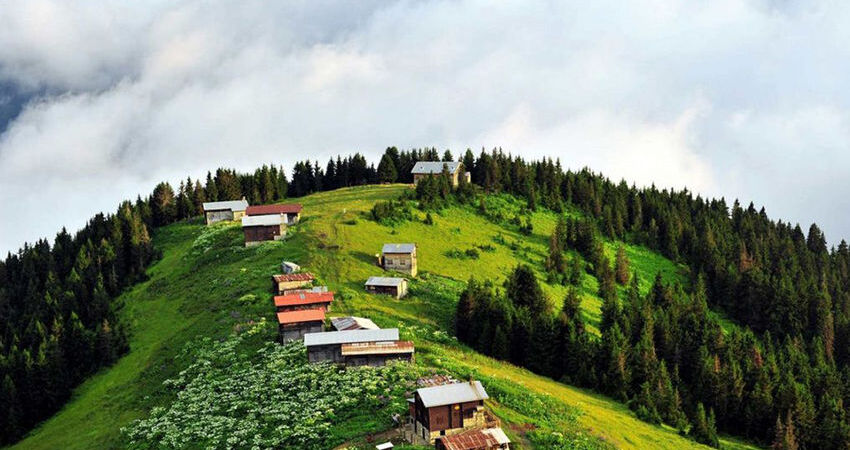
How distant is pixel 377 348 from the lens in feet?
266

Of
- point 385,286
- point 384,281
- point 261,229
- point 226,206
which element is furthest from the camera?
point 226,206

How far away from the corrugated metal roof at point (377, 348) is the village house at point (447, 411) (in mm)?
15827

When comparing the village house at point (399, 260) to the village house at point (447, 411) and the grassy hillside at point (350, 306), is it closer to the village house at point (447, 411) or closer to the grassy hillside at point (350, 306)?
the grassy hillside at point (350, 306)

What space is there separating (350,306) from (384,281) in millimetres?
8873

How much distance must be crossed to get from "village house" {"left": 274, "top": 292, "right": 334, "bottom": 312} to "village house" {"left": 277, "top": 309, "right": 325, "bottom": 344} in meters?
5.28

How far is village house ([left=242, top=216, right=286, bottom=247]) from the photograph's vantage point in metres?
130

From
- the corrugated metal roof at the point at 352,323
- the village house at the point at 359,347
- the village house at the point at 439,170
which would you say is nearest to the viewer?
the village house at the point at 359,347

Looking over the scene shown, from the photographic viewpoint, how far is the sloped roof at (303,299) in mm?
96188

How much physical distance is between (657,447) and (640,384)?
18.7 m

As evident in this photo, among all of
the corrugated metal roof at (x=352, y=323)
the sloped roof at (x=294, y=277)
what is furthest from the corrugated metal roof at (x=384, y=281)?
the corrugated metal roof at (x=352, y=323)

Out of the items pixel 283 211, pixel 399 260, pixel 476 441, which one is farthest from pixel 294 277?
pixel 476 441

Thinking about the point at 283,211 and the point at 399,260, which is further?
the point at 283,211

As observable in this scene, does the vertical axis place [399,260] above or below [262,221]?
below

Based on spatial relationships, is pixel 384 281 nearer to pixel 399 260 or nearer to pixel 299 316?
pixel 399 260
